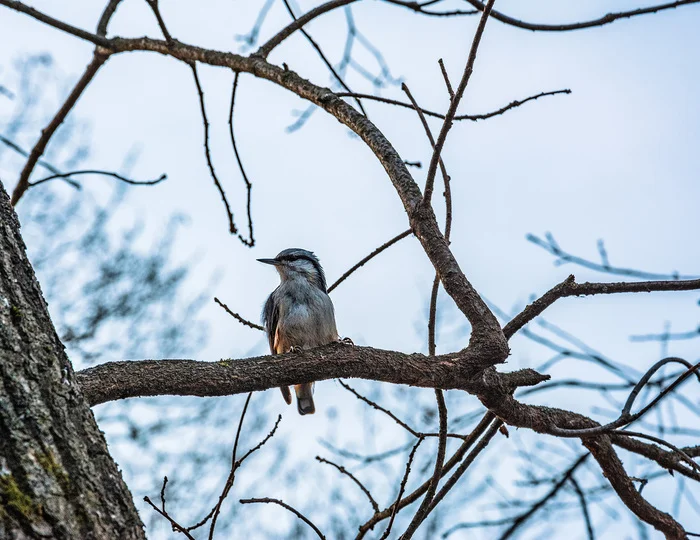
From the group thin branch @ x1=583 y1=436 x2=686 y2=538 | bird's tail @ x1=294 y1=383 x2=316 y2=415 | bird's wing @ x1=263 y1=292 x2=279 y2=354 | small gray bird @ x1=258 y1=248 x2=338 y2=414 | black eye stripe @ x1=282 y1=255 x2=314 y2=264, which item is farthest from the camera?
black eye stripe @ x1=282 y1=255 x2=314 y2=264

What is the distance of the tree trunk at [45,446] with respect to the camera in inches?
53.2

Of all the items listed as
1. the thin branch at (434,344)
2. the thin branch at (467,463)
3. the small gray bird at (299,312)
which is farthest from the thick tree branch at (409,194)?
the small gray bird at (299,312)

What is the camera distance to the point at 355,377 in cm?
263

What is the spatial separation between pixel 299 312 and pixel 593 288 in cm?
273

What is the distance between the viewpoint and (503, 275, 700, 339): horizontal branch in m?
2.95

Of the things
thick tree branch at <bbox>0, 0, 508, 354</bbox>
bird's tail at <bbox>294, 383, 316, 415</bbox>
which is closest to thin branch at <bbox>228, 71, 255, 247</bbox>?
thick tree branch at <bbox>0, 0, 508, 354</bbox>

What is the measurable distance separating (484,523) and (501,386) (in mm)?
1068

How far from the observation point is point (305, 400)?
5645 mm

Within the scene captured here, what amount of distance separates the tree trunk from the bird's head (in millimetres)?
4004

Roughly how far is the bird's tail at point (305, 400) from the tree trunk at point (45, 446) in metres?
3.99

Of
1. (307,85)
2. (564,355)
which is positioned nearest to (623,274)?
(564,355)

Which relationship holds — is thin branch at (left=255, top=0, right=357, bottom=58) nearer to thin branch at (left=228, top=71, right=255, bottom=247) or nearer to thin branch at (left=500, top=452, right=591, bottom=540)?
thin branch at (left=228, top=71, right=255, bottom=247)

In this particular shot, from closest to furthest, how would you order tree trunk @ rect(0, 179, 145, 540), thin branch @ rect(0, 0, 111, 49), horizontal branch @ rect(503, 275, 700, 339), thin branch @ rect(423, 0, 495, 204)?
1. tree trunk @ rect(0, 179, 145, 540)
2. thin branch @ rect(423, 0, 495, 204)
3. horizontal branch @ rect(503, 275, 700, 339)
4. thin branch @ rect(0, 0, 111, 49)

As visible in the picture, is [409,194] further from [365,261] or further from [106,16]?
[106,16]
